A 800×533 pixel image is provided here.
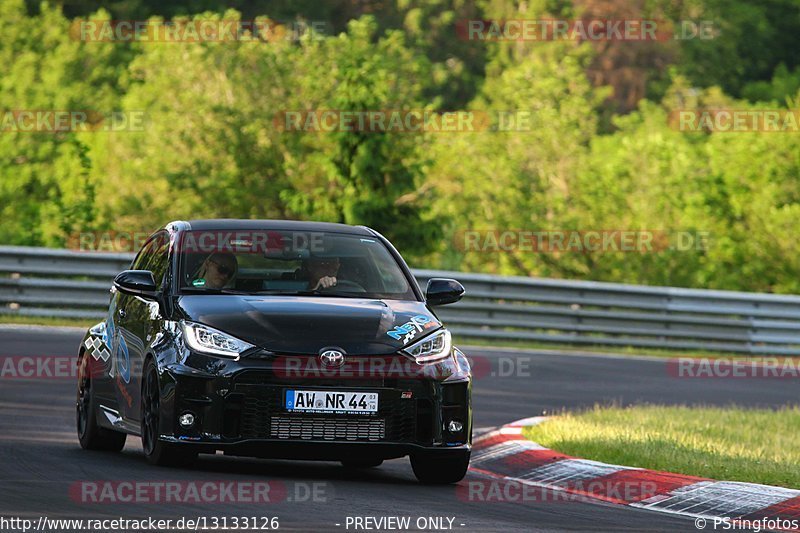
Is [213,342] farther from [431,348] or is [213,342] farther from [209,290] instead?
[431,348]

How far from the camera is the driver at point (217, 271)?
11000 millimetres

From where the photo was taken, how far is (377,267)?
37.8ft

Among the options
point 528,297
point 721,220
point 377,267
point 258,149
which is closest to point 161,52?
point 258,149

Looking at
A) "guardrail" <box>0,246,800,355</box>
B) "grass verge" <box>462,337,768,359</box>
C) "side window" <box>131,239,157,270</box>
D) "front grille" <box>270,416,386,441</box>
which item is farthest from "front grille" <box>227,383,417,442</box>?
"grass verge" <box>462,337,768,359</box>

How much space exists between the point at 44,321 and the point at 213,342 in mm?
14457

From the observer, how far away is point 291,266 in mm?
11297

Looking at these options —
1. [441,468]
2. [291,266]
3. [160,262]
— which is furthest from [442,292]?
[160,262]

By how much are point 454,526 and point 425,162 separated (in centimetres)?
2558

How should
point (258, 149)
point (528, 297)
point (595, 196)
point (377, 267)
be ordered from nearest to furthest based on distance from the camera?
point (377, 267)
point (528, 297)
point (258, 149)
point (595, 196)

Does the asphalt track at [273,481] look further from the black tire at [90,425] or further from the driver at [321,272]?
the driver at [321,272]

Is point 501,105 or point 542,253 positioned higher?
point 501,105

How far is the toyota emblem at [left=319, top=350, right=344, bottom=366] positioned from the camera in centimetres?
1010

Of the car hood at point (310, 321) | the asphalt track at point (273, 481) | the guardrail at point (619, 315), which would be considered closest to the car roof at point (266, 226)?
the car hood at point (310, 321)

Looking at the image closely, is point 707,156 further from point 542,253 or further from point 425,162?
point 425,162
